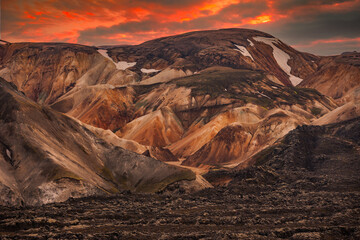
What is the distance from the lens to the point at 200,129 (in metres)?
116

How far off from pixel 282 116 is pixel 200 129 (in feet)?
79.5

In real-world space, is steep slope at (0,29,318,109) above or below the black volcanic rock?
above

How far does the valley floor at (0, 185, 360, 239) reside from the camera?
90.9 ft

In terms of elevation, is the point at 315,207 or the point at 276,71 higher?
the point at 276,71

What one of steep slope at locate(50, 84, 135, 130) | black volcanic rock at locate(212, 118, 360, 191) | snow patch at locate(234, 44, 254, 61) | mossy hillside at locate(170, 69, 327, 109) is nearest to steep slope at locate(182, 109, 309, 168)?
black volcanic rock at locate(212, 118, 360, 191)

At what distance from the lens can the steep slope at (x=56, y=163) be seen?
3981cm

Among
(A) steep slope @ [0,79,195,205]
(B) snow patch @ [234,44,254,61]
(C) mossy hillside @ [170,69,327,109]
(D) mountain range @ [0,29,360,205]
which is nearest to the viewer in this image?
(A) steep slope @ [0,79,195,205]

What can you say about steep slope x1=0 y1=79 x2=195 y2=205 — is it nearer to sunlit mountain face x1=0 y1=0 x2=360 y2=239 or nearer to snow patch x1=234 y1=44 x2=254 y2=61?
sunlit mountain face x1=0 y1=0 x2=360 y2=239

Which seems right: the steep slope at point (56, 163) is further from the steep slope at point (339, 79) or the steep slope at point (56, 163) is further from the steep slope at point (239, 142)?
the steep slope at point (339, 79)

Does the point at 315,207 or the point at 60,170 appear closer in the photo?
the point at 315,207

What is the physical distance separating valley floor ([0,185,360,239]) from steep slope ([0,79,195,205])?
2.79 m

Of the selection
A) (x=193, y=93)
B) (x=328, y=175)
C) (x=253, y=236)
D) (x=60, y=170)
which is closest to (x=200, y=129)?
(x=193, y=93)

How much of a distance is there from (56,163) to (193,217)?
1564cm

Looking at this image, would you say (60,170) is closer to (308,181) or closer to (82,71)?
(308,181)
